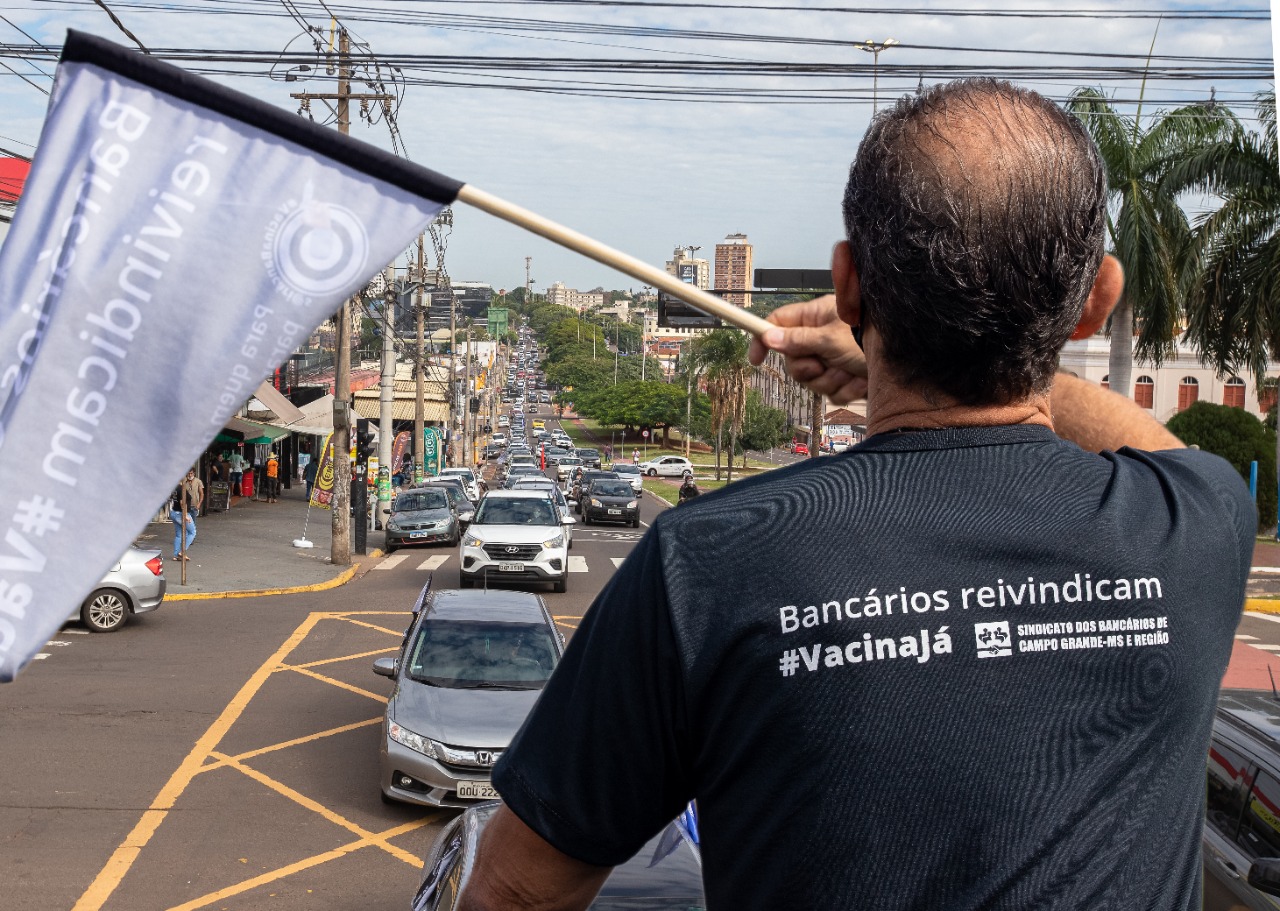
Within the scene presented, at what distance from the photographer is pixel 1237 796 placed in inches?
237

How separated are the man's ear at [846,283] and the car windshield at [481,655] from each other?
926 cm

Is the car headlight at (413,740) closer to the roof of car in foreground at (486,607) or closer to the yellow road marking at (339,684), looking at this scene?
the roof of car in foreground at (486,607)

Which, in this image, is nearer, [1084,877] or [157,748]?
[1084,877]

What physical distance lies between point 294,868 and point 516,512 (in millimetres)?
16103

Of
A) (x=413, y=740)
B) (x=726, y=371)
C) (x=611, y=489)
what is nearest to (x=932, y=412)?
(x=413, y=740)

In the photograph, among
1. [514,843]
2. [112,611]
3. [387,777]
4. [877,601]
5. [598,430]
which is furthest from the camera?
[598,430]

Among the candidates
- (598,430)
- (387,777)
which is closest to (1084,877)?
(387,777)

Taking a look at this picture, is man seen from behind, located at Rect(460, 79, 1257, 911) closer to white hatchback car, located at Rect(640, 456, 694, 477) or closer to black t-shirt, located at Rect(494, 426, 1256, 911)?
black t-shirt, located at Rect(494, 426, 1256, 911)

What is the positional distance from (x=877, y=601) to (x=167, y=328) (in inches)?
59.7

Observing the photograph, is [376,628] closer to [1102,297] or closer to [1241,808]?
[1241,808]

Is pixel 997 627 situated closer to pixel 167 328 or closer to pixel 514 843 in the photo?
pixel 514 843

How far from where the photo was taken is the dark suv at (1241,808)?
561 cm

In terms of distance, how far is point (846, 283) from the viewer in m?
1.61

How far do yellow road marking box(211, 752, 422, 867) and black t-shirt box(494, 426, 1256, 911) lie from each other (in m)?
7.84
